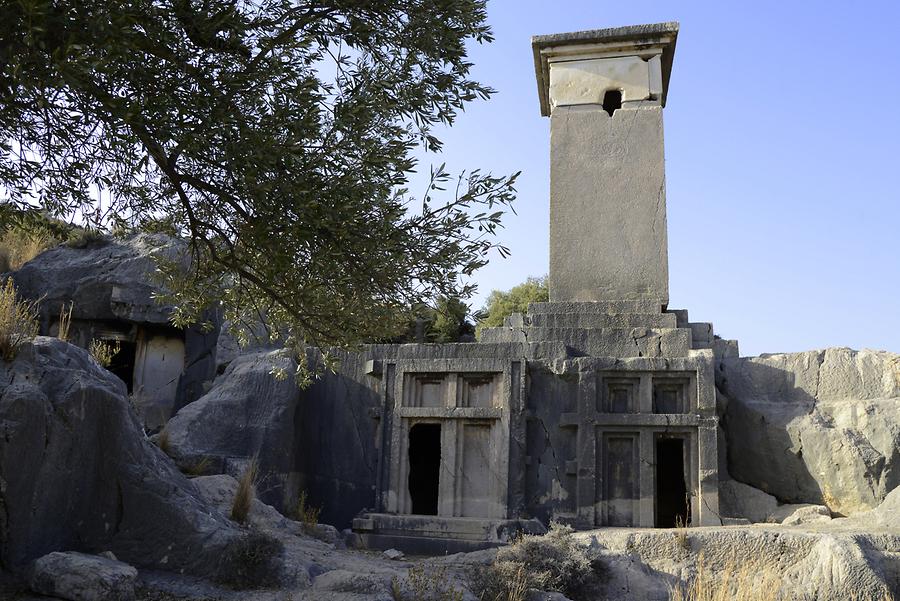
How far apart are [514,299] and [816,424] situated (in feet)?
45.2

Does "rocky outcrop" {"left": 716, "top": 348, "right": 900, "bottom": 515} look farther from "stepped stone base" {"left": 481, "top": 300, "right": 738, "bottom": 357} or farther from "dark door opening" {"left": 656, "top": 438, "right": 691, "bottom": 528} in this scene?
"dark door opening" {"left": 656, "top": 438, "right": 691, "bottom": 528}

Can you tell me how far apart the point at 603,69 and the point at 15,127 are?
9.56 m

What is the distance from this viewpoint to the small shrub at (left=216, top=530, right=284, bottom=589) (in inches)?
269

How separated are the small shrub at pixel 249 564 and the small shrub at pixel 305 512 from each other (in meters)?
3.41

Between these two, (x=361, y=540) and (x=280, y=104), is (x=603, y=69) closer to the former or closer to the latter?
(x=361, y=540)

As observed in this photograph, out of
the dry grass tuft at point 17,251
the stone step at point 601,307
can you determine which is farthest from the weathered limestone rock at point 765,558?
the dry grass tuft at point 17,251

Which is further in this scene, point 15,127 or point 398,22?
point 398,22

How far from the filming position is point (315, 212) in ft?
17.8

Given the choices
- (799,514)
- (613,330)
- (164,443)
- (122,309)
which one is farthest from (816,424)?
(122,309)

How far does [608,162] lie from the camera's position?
1287cm

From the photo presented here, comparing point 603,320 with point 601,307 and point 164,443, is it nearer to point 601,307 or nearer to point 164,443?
point 601,307

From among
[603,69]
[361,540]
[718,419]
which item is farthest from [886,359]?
[361,540]

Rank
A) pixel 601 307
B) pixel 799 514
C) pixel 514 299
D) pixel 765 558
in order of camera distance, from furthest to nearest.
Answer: pixel 514 299 → pixel 601 307 → pixel 799 514 → pixel 765 558

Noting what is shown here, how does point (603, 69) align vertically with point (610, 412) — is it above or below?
Answer: above
